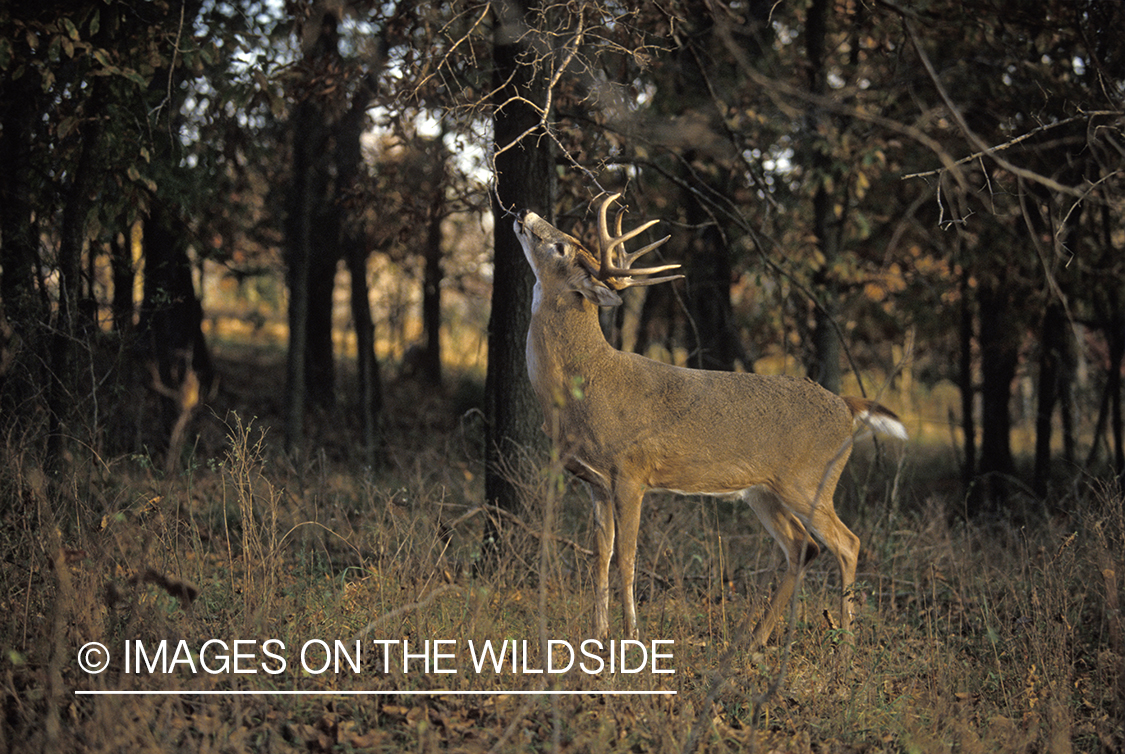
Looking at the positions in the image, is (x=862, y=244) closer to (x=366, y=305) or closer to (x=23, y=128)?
(x=366, y=305)

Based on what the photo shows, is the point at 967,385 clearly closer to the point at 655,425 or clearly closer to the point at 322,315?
the point at 655,425

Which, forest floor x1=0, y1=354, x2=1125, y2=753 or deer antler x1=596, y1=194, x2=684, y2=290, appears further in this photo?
deer antler x1=596, y1=194, x2=684, y2=290

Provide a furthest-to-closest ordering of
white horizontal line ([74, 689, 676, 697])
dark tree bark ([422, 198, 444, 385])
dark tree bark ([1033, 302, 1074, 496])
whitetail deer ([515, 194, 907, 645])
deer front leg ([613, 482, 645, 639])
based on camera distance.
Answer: dark tree bark ([422, 198, 444, 385])
dark tree bark ([1033, 302, 1074, 496])
whitetail deer ([515, 194, 907, 645])
deer front leg ([613, 482, 645, 639])
white horizontal line ([74, 689, 676, 697])

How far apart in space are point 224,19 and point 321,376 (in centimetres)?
794

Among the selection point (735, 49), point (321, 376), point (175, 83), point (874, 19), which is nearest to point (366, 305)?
point (321, 376)

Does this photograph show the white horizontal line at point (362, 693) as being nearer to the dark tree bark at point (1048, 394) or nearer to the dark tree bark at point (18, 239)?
the dark tree bark at point (18, 239)

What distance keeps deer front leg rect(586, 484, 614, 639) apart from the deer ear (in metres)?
1.16

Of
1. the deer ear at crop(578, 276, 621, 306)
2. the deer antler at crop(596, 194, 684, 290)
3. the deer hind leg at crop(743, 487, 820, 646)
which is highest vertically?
the deer antler at crop(596, 194, 684, 290)

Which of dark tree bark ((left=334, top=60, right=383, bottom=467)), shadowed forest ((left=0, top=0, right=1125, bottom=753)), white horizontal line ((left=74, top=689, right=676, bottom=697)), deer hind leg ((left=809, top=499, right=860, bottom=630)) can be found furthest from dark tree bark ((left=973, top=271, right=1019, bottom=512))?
white horizontal line ((left=74, top=689, right=676, bottom=697))

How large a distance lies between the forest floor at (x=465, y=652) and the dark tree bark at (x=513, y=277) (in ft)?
1.08

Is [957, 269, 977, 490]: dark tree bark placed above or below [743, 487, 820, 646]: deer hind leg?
above

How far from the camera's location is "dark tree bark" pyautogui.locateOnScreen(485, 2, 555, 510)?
262 inches

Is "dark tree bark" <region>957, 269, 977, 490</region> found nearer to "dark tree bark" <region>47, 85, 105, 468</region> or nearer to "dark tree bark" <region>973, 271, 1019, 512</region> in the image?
"dark tree bark" <region>973, 271, 1019, 512</region>

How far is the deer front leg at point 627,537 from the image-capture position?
214 inches
